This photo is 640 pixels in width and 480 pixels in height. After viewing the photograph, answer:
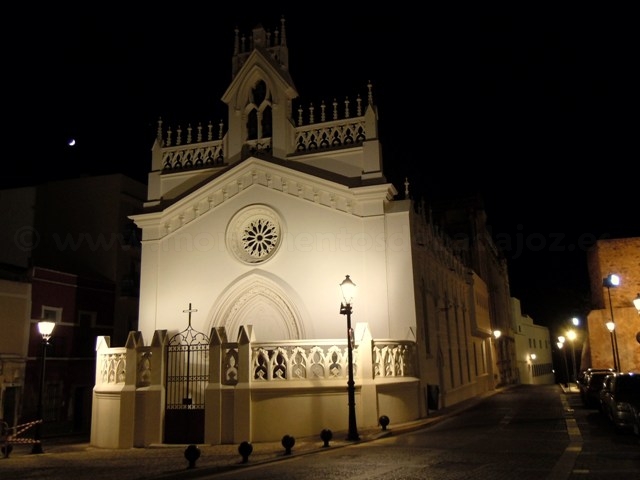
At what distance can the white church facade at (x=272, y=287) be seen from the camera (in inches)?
664

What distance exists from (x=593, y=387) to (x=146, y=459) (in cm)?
1591

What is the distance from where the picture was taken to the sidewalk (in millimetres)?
11305

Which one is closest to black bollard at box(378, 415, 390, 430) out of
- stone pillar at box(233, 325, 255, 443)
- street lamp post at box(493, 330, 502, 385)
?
stone pillar at box(233, 325, 255, 443)

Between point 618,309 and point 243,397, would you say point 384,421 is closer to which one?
point 243,397

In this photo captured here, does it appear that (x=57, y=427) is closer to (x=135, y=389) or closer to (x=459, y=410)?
(x=135, y=389)

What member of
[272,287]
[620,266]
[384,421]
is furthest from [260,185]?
[620,266]

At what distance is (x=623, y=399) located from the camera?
14.9 metres

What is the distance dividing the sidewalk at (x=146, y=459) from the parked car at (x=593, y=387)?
257 inches

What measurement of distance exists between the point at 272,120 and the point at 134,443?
13853 millimetres

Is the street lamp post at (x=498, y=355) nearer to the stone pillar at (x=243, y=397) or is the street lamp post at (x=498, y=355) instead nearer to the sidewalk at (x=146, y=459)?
the sidewalk at (x=146, y=459)

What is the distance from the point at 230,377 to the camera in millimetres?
16859

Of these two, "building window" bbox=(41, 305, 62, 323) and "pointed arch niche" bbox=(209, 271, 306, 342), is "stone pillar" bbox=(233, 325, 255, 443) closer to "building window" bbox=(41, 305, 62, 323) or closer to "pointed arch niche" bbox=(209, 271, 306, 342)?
"pointed arch niche" bbox=(209, 271, 306, 342)

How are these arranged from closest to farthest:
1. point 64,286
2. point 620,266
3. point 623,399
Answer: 1. point 623,399
2. point 64,286
3. point 620,266

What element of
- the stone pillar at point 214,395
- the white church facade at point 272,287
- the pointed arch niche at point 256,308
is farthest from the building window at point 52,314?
the stone pillar at point 214,395
